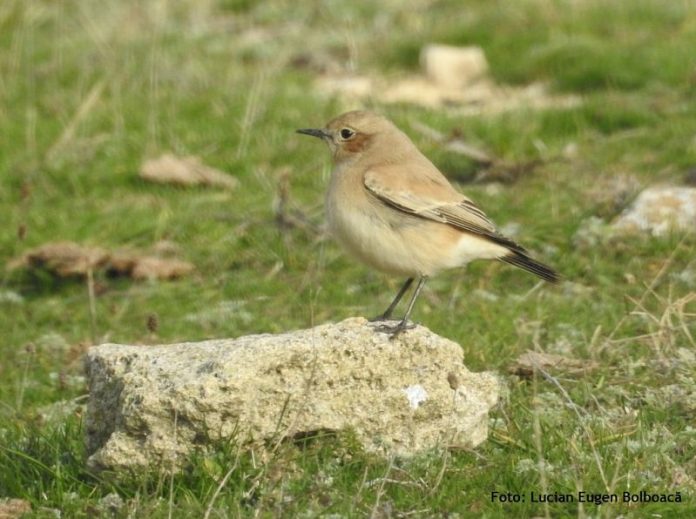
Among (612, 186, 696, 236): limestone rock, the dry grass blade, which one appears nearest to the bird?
(612, 186, 696, 236): limestone rock

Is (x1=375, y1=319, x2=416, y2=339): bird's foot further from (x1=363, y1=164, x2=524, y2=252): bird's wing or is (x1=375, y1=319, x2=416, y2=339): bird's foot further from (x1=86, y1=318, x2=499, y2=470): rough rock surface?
(x1=363, y1=164, x2=524, y2=252): bird's wing

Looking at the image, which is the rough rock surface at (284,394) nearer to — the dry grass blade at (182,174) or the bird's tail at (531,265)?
the bird's tail at (531,265)

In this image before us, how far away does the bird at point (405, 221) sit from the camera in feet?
24.4

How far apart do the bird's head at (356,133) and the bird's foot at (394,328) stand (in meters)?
1.65

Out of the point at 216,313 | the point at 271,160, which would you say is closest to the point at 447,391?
the point at 216,313

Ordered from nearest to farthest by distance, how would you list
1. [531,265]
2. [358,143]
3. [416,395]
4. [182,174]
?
[416,395]
[531,265]
[358,143]
[182,174]

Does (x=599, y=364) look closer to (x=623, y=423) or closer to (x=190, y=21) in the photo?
(x=623, y=423)

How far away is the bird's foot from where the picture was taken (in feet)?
20.8

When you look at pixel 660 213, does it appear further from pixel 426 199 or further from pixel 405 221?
pixel 405 221

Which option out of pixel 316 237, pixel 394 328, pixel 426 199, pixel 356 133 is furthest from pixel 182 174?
pixel 394 328

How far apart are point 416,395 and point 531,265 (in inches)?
72.2

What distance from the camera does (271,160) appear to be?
12.3 metres

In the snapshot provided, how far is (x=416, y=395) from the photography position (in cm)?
623

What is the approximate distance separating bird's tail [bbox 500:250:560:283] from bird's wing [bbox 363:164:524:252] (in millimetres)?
93
